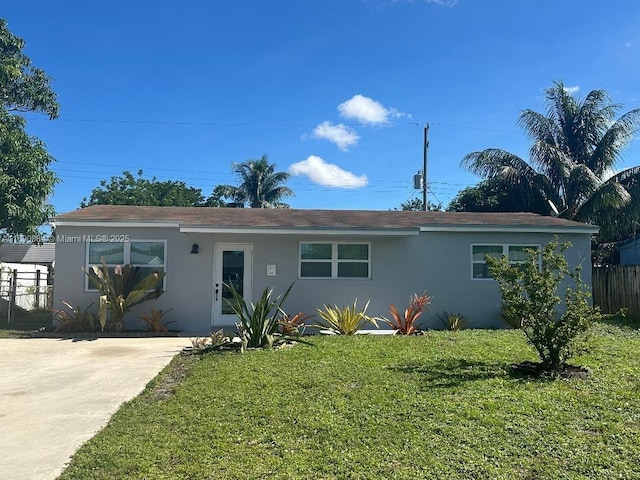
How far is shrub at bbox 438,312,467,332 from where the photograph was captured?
11.7 meters

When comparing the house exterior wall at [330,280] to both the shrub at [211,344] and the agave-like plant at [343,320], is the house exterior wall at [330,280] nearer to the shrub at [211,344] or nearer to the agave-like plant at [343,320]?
the agave-like plant at [343,320]

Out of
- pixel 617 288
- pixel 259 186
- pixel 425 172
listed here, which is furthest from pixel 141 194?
pixel 617 288

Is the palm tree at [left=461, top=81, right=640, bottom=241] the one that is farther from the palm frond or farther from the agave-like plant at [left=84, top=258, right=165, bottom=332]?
the agave-like plant at [left=84, top=258, right=165, bottom=332]

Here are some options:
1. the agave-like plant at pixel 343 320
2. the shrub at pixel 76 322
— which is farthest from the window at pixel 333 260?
the shrub at pixel 76 322

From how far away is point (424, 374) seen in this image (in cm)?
631

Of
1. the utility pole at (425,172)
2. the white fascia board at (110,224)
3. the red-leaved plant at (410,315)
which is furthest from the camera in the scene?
the utility pole at (425,172)

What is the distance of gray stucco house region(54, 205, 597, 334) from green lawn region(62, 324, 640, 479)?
486cm

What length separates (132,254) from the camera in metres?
11.8

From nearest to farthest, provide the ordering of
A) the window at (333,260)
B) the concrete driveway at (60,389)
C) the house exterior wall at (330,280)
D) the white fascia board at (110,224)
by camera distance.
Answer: the concrete driveway at (60,389) < the white fascia board at (110,224) < the house exterior wall at (330,280) < the window at (333,260)

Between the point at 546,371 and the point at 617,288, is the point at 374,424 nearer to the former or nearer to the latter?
the point at 546,371

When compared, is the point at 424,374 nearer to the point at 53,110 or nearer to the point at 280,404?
the point at 280,404

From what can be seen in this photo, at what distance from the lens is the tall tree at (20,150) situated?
1426 centimetres

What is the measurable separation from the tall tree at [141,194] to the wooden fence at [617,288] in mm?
30886

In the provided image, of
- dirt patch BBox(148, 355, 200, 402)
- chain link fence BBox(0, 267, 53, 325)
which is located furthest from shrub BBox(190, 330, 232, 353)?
chain link fence BBox(0, 267, 53, 325)
